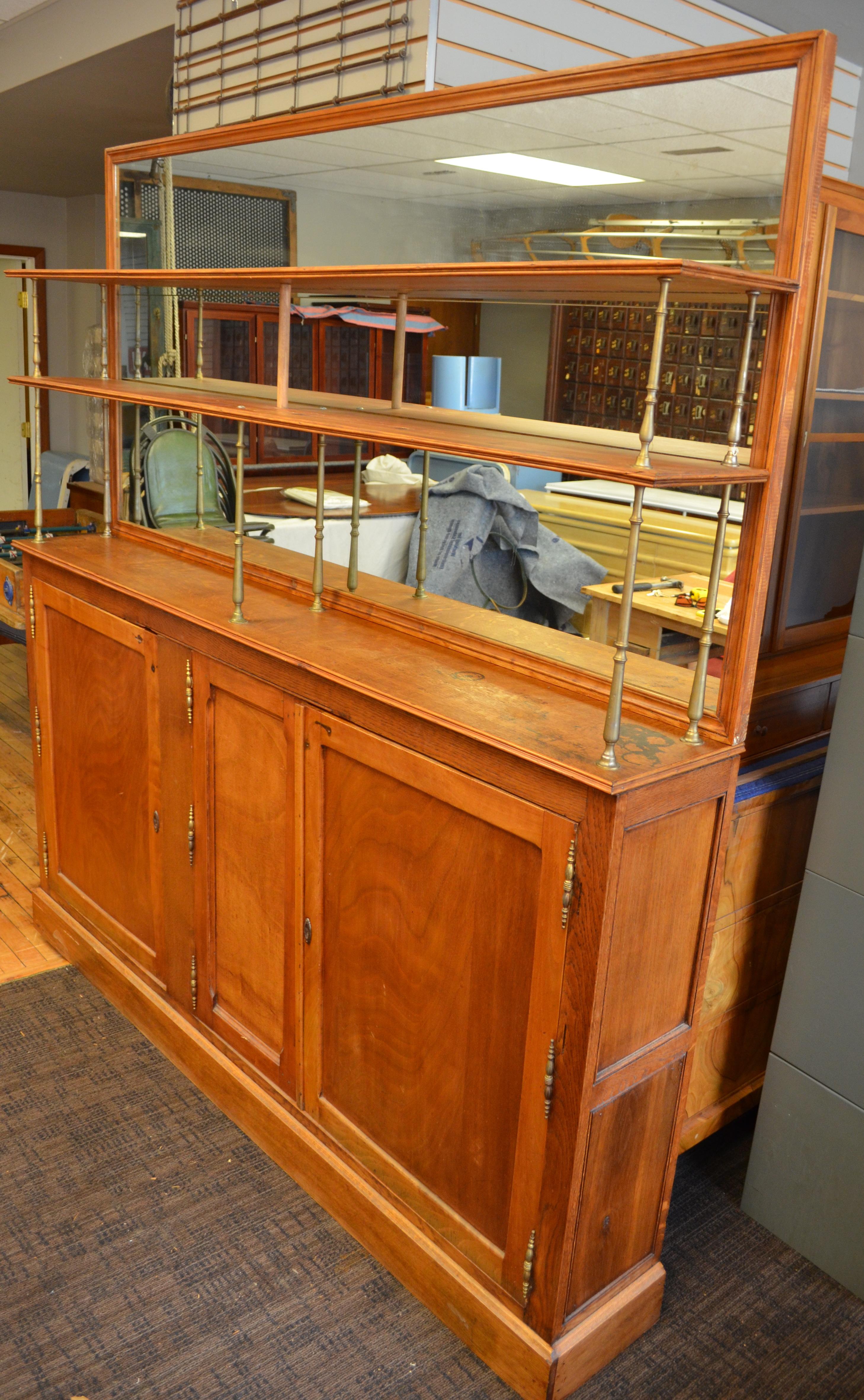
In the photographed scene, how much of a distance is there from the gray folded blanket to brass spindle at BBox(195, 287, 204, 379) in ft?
2.61

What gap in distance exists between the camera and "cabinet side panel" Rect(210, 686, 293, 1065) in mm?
2322

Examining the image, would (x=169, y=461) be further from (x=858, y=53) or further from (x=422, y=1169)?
(x=858, y=53)

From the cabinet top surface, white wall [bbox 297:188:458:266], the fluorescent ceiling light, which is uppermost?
the fluorescent ceiling light

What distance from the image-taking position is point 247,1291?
6.98 feet

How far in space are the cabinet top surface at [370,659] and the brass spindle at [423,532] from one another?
6cm

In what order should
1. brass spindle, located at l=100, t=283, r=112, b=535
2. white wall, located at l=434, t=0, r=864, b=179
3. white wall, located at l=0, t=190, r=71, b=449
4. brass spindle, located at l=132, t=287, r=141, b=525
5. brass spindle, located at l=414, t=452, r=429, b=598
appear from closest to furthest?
brass spindle, located at l=414, t=452, r=429, b=598 < white wall, located at l=434, t=0, r=864, b=179 < brass spindle, located at l=132, t=287, r=141, b=525 < brass spindle, located at l=100, t=283, r=112, b=535 < white wall, located at l=0, t=190, r=71, b=449

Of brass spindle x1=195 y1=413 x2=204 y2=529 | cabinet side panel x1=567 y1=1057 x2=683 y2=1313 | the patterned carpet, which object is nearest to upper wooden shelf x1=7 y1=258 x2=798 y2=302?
brass spindle x1=195 y1=413 x2=204 y2=529

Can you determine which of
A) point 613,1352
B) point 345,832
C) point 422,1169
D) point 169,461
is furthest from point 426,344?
point 613,1352

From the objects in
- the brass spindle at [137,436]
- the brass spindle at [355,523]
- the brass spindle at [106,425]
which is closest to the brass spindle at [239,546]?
the brass spindle at [355,523]

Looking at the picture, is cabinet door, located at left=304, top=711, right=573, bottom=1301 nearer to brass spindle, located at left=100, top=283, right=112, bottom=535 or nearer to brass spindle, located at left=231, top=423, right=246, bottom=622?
brass spindle, located at left=231, top=423, right=246, bottom=622

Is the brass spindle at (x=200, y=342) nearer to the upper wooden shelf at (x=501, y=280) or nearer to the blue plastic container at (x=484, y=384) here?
the upper wooden shelf at (x=501, y=280)

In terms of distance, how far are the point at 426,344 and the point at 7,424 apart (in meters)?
8.55

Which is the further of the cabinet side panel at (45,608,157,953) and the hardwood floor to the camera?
the hardwood floor

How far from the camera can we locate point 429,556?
2.35 meters
